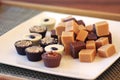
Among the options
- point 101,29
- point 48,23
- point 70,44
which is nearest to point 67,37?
point 70,44

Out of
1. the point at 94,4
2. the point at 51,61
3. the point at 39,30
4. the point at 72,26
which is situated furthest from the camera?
the point at 94,4

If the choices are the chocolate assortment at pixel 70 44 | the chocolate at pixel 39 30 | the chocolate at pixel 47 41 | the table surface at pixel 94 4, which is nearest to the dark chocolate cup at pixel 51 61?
the chocolate assortment at pixel 70 44

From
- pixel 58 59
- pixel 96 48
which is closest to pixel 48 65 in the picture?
pixel 58 59

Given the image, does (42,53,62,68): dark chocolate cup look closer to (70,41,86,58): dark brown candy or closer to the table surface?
(70,41,86,58): dark brown candy

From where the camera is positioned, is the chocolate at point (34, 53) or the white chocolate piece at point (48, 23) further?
the white chocolate piece at point (48, 23)

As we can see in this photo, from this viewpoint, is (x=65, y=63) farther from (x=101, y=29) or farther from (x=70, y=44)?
(x=101, y=29)

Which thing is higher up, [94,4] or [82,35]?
[82,35]

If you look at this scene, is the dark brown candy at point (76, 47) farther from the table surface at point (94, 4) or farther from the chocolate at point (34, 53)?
the table surface at point (94, 4)

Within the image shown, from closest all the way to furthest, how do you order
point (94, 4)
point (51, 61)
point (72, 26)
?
point (51, 61), point (72, 26), point (94, 4)
